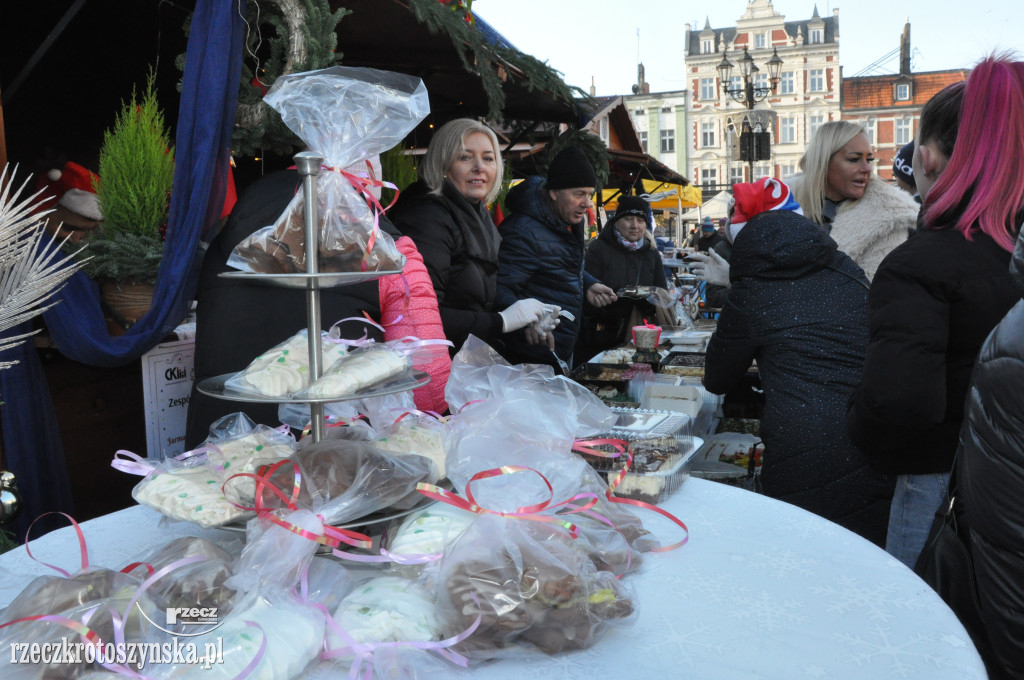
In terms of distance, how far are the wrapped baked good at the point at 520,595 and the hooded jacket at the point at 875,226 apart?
275cm

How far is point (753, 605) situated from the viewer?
3.85 feet

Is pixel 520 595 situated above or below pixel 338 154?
below

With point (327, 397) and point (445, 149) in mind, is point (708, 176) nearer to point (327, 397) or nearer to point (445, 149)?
point (445, 149)

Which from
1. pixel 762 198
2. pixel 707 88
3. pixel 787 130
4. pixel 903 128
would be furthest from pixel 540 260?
pixel 707 88

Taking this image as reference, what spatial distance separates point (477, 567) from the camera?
1.03 m

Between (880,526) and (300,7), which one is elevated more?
(300,7)

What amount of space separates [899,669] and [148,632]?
3.25 ft

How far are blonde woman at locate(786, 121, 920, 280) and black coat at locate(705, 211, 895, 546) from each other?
3.37 feet

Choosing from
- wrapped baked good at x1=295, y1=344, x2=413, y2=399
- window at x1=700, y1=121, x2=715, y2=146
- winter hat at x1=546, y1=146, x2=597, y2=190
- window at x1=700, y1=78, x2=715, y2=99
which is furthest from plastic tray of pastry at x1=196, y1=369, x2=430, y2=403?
window at x1=700, y1=78, x2=715, y2=99

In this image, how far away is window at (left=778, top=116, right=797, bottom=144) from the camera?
51594 mm

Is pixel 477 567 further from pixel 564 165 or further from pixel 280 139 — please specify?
pixel 564 165

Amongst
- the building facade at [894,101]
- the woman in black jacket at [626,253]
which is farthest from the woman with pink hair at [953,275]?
the building facade at [894,101]

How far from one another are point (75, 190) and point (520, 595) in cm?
307

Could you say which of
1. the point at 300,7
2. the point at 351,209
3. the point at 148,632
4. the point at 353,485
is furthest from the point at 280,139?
the point at 148,632
